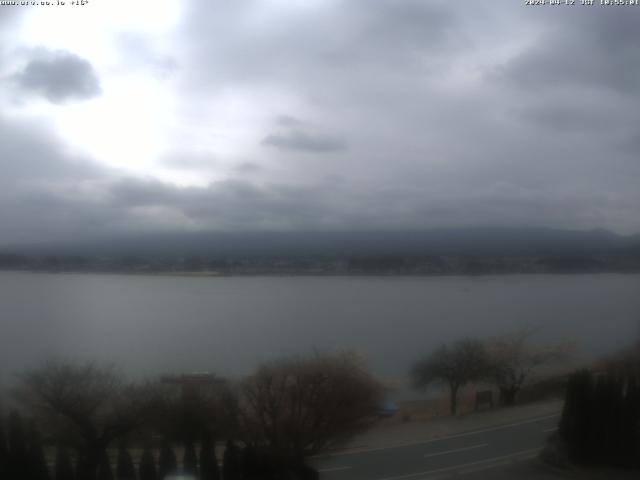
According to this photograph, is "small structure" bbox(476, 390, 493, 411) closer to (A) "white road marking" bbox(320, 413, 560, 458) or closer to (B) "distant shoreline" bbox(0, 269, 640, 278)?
(A) "white road marking" bbox(320, 413, 560, 458)

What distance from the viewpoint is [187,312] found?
28.1ft

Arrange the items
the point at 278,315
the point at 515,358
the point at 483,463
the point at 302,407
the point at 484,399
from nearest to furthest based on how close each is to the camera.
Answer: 1. the point at 302,407
2. the point at 483,463
3. the point at 484,399
4. the point at 515,358
5. the point at 278,315

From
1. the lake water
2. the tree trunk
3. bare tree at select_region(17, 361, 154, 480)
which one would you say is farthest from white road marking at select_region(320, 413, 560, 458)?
bare tree at select_region(17, 361, 154, 480)

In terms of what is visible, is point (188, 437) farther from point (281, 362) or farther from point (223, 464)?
point (281, 362)

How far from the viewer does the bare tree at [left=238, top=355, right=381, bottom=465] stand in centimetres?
588

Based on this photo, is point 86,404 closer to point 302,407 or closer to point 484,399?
point 302,407

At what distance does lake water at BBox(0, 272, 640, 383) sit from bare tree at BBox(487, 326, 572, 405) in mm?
194

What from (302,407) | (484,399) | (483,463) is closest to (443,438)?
(483,463)

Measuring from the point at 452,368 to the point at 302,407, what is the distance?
252 cm

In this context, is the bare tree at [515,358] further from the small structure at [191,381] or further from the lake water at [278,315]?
the small structure at [191,381]

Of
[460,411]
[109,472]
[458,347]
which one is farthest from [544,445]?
[109,472]

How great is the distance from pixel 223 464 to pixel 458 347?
3.47 meters

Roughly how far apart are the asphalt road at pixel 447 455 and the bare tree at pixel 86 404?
6.57 feet

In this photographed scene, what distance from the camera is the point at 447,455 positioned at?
675cm
